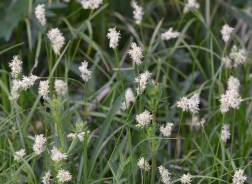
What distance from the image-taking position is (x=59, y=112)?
1438 mm

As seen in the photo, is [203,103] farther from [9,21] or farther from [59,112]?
[59,112]

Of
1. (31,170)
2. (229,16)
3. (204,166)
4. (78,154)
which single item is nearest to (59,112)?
(31,170)

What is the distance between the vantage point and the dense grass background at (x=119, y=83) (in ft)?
5.45

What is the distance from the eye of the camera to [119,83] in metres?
2.17

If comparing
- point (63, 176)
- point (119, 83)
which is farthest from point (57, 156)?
point (119, 83)

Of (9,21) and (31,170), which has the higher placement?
(9,21)

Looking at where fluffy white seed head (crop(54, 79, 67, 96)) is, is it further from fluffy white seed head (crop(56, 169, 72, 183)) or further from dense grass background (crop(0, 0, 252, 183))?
fluffy white seed head (crop(56, 169, 72, 183))

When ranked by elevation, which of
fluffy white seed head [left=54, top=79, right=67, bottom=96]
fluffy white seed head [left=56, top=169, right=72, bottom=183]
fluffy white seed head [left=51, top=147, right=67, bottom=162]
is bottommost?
fluffy white seed head [left=56, top=169, right=72, bottom=183]

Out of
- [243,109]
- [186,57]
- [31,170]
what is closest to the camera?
[31,170]

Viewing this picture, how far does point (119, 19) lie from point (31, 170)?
142 cm

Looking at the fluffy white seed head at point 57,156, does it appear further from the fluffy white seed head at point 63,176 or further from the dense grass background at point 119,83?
the dense grass background at point 119,83

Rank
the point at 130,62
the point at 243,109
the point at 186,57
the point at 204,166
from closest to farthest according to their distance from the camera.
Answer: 1. the point at 204,166
2. the point at 243,109
3. the point at 186,57
4. the point at 130,62

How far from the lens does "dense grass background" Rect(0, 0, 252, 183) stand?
166 cm

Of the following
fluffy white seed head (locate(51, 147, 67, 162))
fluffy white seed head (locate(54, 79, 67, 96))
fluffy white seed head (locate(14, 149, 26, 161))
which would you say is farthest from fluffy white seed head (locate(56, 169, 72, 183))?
fluffy white seed head (locate(54, 79, 67, 96))
